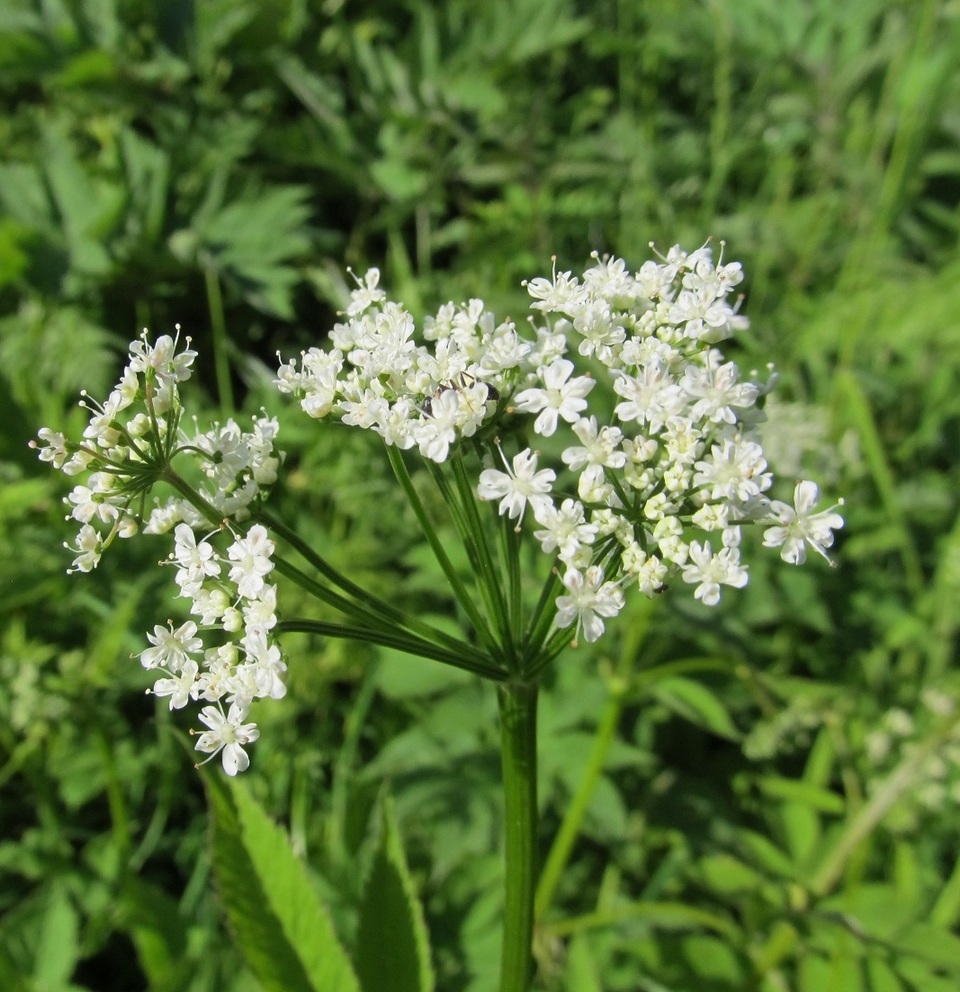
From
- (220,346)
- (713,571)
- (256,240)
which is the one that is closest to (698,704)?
(713,571)

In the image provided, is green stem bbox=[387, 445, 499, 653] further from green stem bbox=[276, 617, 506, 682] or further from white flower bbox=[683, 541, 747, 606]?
white flower bbox=[683, 541, 747, 606]

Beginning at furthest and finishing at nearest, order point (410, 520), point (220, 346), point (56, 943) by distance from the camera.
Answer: point (220, 346) < point (410, 520) < point (56, 943)

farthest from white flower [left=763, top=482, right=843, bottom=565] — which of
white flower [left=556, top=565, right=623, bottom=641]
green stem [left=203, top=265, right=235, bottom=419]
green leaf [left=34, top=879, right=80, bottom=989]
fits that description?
Answer: green stem [left=203, top=265, right=235, bottom=419]

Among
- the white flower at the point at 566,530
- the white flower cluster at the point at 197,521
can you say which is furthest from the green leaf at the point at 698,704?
the white flower cluster at the point at 197,521

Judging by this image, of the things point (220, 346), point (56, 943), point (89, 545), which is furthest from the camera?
point (220, 346)

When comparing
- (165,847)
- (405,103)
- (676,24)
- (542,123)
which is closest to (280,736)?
(165,847)

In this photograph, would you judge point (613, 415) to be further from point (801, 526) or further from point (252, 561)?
point (252, 561)
